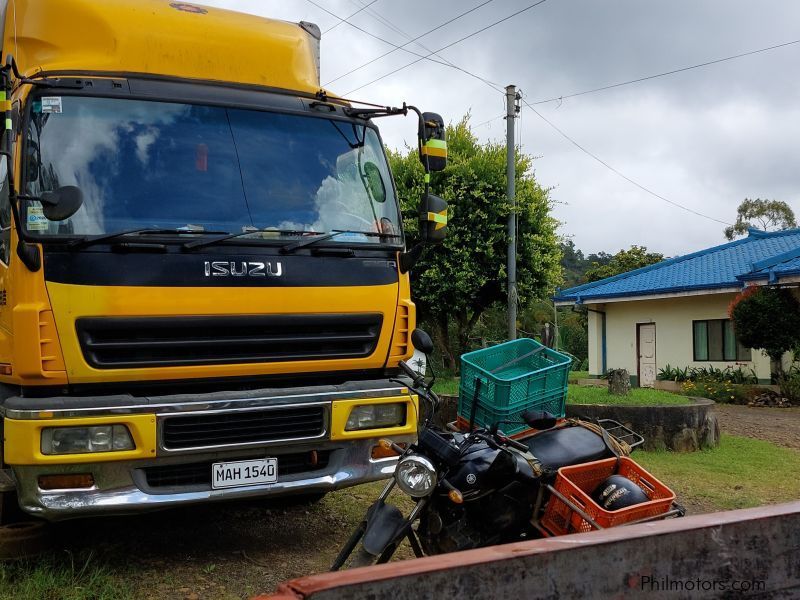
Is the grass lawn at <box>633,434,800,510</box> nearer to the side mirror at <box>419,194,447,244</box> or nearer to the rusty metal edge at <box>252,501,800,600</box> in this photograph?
the side mirror at <box>419,194,447,244</box>

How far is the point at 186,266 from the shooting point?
14.5 feet

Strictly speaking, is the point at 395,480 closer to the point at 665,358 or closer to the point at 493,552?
the point at 493,552

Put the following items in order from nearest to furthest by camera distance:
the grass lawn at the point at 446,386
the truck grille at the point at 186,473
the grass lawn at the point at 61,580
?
1. the grass lawn at the point at 61,580
2. the truck grille at the point at 186,473
3. the grass lawn at the point at 446,386

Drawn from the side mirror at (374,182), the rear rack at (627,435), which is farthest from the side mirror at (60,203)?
the rear rack at (627,435)

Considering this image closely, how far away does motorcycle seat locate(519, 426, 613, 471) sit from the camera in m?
4.21

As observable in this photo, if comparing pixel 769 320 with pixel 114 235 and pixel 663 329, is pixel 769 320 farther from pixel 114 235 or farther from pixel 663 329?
pixel 114 235

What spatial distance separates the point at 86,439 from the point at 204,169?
1.74 m

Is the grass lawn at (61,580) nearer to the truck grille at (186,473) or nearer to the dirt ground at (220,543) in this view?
the dirt ground at (220,543)

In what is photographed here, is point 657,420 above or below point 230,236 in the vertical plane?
below

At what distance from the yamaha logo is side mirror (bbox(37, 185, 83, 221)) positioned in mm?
772

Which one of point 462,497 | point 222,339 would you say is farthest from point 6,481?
point 462,497

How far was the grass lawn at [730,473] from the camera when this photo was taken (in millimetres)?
6809

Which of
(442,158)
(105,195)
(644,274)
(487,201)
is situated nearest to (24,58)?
(105,195)

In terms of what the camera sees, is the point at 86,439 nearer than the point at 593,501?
No
